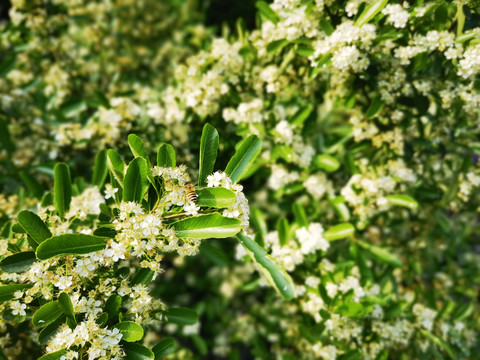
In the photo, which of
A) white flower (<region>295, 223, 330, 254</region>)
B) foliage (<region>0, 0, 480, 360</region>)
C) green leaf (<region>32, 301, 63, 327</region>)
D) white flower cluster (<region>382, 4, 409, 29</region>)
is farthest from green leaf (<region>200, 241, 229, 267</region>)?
white flower cluster (<region>382, 4, 409, 29</region>)

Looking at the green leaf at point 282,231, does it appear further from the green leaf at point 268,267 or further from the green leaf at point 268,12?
the green leaf at point 268,12

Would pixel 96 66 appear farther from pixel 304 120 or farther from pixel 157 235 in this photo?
pixel 157 235

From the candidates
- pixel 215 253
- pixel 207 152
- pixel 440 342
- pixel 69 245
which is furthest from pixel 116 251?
pixel 440 342

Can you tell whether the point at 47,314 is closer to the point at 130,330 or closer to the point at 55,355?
the point at 55,355

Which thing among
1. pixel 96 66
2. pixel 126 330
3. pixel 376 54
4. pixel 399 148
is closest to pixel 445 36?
pixel 376 54

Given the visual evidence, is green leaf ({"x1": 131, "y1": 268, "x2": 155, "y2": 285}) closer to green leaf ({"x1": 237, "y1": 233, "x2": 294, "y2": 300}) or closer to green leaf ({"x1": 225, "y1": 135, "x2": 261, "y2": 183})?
green leaf ({"x1": 237, "y1": 233, "x2": 294, "y2": 300})

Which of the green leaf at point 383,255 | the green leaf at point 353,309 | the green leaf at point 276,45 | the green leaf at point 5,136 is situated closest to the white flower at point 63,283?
the green leaf at point 353,309
